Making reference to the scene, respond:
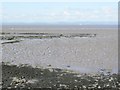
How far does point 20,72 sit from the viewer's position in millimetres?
21109

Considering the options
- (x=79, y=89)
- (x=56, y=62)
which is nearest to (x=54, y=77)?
(x=79, y=89)

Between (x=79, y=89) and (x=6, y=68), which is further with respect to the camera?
(x=6, y=68)

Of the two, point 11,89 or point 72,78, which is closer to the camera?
point 11,89

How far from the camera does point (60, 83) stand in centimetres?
1736

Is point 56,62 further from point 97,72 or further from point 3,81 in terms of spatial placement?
point 3,81

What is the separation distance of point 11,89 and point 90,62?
42.5 feet

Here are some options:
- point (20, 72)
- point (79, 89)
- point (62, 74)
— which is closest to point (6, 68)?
point (20, 72)

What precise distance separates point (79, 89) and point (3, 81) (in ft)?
16.0

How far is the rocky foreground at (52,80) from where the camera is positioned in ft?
54.0

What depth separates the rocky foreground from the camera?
1645cm

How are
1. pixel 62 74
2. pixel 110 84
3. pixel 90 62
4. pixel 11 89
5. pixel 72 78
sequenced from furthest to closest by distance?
1. pixel 90 62
2. pixel 62 74
3. pixel 72 78
4. pixel 110 84
5. pixel 11 89

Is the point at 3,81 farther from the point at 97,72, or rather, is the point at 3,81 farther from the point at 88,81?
the point at 97,72

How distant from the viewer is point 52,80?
18.3m

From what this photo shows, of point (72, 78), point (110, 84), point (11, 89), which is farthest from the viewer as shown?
point (72, 78)
